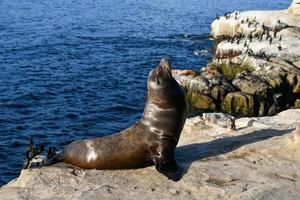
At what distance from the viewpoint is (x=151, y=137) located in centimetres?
1191

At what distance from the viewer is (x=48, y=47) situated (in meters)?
44.1

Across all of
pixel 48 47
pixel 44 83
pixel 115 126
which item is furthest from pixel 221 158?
pixel 48 47

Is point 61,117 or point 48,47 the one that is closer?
point 61,117

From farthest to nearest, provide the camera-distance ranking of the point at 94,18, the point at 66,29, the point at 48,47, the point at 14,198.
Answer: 1. the point at 94,18
2. the point at 66,29
3. the point at 48,47
4. the point at 14,198

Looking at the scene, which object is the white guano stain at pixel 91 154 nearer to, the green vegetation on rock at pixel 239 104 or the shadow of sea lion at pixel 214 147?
the shadow of sea lion at pixel 214 147

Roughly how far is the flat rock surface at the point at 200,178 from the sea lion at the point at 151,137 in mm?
248

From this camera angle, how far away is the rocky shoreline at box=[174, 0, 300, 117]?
3028 centimetres

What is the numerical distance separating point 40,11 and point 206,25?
19.7 meters

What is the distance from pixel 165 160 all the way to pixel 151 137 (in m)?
0.67

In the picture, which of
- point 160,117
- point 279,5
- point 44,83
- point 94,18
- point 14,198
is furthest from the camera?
point 279,5

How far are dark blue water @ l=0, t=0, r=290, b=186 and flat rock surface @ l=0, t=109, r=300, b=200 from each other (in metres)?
10.1

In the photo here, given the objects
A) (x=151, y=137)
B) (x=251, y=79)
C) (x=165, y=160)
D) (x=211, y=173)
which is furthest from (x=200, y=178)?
(x=251, y=79)

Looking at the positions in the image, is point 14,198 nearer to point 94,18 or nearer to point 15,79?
point 15,79

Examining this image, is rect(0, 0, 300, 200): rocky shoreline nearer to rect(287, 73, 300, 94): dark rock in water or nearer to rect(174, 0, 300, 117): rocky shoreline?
rect(174, 0, 300, 117): rocky shoreline
